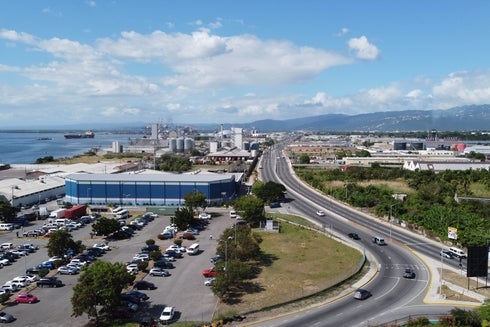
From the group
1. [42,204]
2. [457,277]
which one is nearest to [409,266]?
[457,277]

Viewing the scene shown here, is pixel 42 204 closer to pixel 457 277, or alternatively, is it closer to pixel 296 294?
pixel 296 294

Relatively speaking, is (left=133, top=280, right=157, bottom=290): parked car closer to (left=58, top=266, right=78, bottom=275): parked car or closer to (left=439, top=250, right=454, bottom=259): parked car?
(left=58, top=266, right=78, bottom=275): parked car

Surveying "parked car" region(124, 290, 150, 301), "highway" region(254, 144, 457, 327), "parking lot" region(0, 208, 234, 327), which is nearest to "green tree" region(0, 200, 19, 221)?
"parking lot" region(0, 208, 234, 327)

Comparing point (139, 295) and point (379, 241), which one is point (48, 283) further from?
point (379, 241)

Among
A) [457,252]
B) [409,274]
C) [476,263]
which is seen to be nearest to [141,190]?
[409,274]

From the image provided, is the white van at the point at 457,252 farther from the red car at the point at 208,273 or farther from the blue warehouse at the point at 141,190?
the blue warehouse at the point at 141,190

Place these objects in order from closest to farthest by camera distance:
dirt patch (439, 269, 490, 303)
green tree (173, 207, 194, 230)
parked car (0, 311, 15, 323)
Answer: parked car (0, 311, 15, 323), dirt patch (439, 269, 490, 303), green tree (173, 207, 194, 230)

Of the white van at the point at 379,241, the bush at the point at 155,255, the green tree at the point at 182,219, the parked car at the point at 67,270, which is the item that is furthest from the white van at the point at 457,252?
the parked car at the point at 67,270
